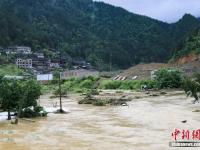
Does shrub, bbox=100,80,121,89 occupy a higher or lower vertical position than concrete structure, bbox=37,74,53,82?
lower

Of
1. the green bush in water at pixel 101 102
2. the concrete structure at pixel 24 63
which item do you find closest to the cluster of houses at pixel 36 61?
the concrete structure at pixel 24 63

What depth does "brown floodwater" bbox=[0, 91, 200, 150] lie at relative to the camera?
1004 inches

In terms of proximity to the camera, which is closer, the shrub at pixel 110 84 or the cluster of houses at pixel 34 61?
the shrub at pixel 110 84

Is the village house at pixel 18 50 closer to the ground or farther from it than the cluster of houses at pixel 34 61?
farther from it

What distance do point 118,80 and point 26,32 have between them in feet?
265

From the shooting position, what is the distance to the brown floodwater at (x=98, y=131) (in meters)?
25.5

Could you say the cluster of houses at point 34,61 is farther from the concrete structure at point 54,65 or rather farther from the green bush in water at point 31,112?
the green bush in water at point 31,112

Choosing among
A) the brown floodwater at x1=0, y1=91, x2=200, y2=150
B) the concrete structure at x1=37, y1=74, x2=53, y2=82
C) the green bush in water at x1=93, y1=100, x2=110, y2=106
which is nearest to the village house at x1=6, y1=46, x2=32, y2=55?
the concrete structure at x1=37, y1=74, x2=53, y2=82

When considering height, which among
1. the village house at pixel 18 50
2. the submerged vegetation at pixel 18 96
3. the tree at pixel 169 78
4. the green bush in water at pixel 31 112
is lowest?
the green bush in water at pixel 31 112

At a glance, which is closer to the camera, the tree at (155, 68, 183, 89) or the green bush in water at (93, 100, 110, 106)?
the green bush in water at (93, 100, 110, 106)

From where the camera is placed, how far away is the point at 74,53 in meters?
174

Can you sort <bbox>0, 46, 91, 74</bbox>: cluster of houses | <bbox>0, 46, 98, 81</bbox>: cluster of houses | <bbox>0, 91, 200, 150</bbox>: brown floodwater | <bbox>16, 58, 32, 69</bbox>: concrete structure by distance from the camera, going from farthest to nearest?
<bbox>0, 46, 91, 74</bbox>: cluster of houses, <bbox>0, 46, 98, 81</bbox>: cluster of houses, <bbox>16, 58, 32, 69</bbox>: concrete structure, <bbox>0, 91, 200, 150</bbox>: brown floodwater

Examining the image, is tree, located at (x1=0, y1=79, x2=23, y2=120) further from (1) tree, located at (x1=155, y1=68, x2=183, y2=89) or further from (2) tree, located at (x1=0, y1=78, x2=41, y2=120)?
(1) tree, located at (x1=155, y1=68, x2=183, y2=89)

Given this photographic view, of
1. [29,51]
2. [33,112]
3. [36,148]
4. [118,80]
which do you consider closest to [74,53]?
[29,51]
